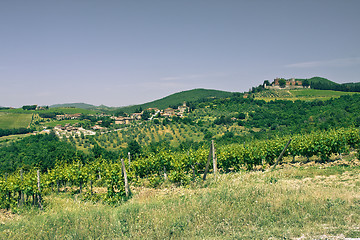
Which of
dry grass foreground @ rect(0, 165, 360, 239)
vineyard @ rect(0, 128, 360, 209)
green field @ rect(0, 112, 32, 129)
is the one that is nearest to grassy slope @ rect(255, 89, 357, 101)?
vineyard @ rect(0, 128, 360, 209)

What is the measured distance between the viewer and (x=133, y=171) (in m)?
11.9

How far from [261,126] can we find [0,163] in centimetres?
5381

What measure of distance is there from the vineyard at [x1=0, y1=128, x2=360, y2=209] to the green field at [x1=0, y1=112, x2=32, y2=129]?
300 ft

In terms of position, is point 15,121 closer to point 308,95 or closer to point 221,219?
point 221,219

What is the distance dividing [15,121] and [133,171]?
10328 cm

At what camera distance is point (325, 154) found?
13.1m

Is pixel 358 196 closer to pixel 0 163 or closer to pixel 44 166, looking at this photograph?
pixel 44 166

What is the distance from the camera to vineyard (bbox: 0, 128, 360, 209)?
8211mm

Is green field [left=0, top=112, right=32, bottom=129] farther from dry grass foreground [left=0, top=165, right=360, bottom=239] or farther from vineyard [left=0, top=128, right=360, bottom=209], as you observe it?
dry grass foreground [left=0, top=165, right=360, bottom=239]

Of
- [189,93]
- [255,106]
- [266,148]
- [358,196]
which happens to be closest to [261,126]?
[255,106]

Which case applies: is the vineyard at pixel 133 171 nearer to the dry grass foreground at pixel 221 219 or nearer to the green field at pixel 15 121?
the dry grass foreground at pixel 221 219

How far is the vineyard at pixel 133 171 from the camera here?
821 centimetres

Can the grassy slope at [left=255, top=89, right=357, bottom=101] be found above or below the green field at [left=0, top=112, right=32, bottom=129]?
above

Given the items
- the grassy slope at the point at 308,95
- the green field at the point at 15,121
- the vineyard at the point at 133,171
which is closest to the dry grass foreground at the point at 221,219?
the vineyard at the point at 133,171
